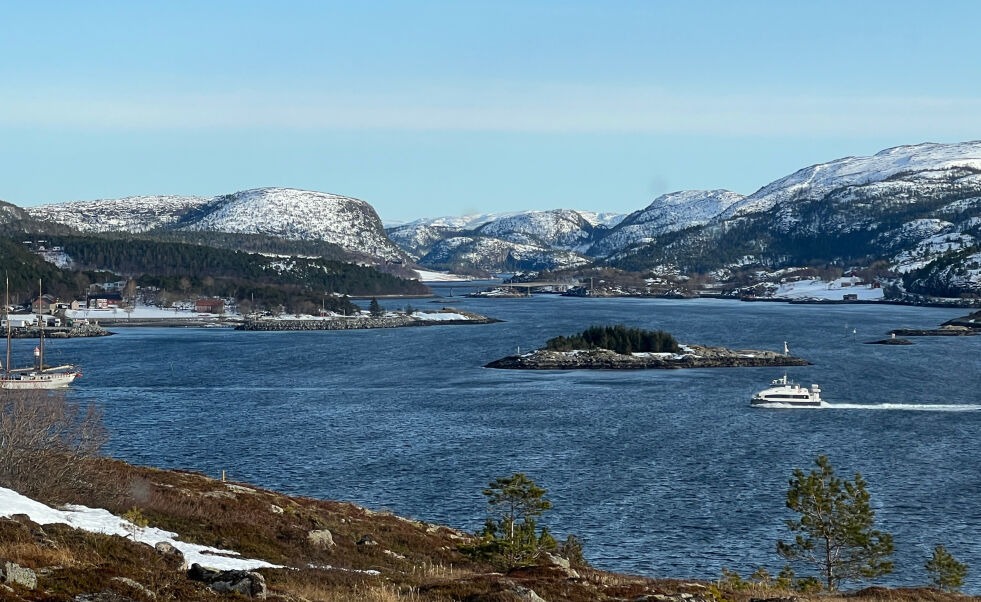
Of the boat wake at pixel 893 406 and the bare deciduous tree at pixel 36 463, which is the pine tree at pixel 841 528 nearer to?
the bare deciduous tree at pixel 36 463

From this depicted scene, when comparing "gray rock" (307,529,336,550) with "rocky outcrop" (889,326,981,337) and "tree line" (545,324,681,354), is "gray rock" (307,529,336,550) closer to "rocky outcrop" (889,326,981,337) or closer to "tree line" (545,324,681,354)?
"tree line" (545,324,681,354)

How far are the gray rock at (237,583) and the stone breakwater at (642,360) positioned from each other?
4012 inches

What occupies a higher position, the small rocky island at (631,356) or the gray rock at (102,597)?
the gray rock at (102,597)

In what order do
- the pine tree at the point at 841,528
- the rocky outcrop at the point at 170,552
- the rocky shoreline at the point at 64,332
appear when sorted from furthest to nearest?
the rocky shoreline at the point at 64,332 < the pine tree at the point at 841,528 < the rocky outcrop at the point at 170,552


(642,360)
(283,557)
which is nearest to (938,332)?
(642,360)

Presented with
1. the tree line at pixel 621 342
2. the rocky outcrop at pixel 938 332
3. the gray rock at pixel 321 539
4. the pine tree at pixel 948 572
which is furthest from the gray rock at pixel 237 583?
the rocky outcrop at pixel 938 332

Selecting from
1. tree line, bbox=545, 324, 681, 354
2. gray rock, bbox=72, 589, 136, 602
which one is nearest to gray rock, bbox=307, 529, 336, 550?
gray rock, bbox=72, 589, 136, 602

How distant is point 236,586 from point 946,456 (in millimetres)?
56141

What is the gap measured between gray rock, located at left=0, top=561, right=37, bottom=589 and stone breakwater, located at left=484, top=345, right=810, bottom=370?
4110 inches

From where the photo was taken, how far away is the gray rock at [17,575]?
566 inches

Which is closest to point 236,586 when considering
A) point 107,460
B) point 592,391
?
point 107,460

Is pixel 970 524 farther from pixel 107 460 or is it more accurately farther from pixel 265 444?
pixel 265 444

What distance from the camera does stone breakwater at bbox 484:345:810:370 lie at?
4754 inches

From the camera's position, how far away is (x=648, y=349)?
425ft
